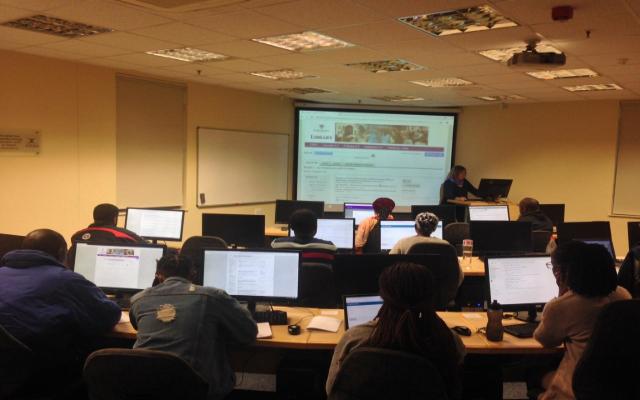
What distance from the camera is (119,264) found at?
3.26 metres

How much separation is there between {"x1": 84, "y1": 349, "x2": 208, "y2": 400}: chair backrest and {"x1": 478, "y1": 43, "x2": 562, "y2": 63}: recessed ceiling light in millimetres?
3736

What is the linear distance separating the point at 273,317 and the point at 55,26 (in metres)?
2.87

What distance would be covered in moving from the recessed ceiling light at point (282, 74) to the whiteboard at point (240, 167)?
4.57 ft

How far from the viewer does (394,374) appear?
1.64 metres

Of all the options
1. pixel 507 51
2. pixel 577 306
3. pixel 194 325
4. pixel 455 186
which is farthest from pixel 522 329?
pixel 455 186

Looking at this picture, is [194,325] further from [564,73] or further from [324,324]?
[564,73]

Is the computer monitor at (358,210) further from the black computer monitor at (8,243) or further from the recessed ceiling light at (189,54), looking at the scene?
the black computer monitor at (8,243)

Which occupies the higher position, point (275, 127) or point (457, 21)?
point (457, 21)

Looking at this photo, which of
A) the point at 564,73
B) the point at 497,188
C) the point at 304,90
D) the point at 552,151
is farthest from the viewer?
the point at 552,151

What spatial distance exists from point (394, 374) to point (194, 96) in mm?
5899

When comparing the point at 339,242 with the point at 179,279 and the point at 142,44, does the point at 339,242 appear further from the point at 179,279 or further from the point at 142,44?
the point at 179,279

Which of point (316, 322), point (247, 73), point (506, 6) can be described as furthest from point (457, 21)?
point (247, 73)

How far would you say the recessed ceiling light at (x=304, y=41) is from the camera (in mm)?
4129

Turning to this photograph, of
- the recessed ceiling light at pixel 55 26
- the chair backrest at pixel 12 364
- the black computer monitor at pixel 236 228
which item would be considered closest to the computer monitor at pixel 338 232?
the black computer monitor at pixel 236 228
